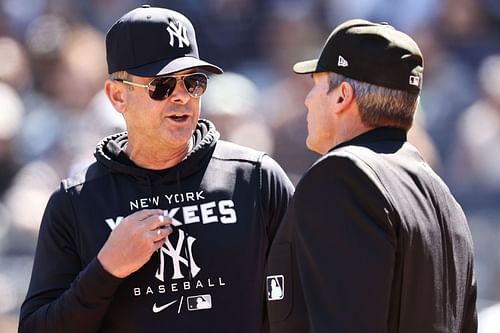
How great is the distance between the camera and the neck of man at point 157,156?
10.7 ft

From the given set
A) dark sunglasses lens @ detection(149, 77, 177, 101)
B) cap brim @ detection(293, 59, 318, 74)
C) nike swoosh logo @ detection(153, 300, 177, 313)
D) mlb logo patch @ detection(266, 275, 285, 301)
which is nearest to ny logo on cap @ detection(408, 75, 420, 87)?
cap brim @ detection(293, 59, 318, 74)

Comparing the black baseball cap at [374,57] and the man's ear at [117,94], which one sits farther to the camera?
the man's ear at [117,94]

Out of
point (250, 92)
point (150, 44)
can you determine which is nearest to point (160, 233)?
point (150, 44)

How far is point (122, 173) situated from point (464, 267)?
1.19 metres

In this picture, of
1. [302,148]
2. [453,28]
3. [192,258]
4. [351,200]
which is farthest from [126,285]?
[453,28]

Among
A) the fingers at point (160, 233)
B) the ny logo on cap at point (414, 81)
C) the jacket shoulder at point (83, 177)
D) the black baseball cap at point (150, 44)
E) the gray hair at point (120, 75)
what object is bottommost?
the fingers at point (160, 233)

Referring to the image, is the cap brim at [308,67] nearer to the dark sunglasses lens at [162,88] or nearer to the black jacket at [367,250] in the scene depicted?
the black jacket at [367,250]

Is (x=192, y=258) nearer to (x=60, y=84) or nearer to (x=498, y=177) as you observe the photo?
(x=498, y=177)

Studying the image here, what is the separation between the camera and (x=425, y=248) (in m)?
2.57

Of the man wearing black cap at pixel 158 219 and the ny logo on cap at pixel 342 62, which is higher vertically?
the ny logo on cap at pixel 342 62

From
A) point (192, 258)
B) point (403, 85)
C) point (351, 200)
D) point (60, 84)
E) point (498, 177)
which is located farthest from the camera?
point (60, 84)

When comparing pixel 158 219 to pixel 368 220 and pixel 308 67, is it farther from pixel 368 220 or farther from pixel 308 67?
pixel 368 220

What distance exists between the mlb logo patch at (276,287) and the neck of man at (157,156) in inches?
30.5

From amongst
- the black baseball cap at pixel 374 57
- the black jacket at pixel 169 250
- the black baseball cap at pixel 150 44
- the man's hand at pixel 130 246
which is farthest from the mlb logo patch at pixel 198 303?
the black baseball cap at pixel 374 57
